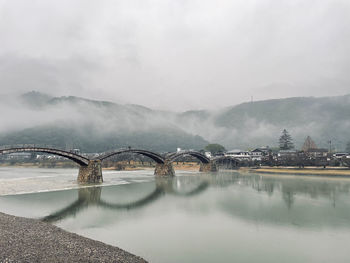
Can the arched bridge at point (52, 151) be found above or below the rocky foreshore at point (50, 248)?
above

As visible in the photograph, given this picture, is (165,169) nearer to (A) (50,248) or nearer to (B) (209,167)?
(B) (209,167)

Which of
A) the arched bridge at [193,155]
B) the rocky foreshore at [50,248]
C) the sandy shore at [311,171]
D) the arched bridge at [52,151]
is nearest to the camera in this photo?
the rocky foreshore at [50,248]

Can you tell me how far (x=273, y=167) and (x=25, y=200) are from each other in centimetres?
5630

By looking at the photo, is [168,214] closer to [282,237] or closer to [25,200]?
[282,237]

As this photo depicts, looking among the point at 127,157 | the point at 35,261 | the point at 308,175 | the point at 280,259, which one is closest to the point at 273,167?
the point at 308,175

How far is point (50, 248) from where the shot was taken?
9508mm

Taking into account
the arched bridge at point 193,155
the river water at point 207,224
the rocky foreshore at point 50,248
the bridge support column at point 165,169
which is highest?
the arched bridge at point 193,155

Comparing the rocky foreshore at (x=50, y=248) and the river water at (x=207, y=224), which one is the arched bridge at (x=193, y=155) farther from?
the rocky foreshore at (x=50, y=248)

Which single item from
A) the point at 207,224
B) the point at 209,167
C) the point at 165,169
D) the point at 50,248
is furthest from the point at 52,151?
the point at 209,167

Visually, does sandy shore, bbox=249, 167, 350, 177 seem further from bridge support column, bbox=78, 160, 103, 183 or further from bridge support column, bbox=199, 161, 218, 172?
bridge support column, bbox=78, 160, 103, 183

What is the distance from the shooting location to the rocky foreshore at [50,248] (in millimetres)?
8555

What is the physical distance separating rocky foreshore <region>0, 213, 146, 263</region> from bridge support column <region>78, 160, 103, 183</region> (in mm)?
24674

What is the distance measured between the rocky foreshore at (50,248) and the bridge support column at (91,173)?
81.0ft

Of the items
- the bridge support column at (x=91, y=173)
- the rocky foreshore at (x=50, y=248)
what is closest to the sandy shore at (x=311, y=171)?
the bridge support column at (x=91, y=173)
